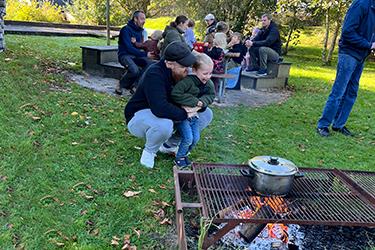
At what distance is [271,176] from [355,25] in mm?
2801

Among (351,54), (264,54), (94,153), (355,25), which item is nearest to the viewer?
(94,153)

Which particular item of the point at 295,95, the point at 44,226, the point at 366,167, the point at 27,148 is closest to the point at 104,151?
the point at 27,148

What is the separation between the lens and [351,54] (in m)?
4.49

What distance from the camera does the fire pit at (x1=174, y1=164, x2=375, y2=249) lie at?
216 centimetres

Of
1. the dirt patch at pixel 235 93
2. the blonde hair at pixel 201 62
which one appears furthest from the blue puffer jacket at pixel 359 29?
the blonde hair at pixel 201 62

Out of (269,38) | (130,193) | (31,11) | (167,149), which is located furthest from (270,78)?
(31,11)

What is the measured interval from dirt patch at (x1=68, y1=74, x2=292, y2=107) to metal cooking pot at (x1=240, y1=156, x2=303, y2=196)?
136 inches

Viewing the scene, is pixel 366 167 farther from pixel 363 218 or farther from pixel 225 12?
pixel 225 12

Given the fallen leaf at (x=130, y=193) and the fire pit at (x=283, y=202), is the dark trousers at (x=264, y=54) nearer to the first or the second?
the fire pit at (x=283, y=202)

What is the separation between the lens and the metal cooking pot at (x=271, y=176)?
2.36 metres

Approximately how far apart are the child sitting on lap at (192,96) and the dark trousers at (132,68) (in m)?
2.52

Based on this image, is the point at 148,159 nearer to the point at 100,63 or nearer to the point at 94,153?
the point at 94,153

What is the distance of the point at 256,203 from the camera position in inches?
92.4

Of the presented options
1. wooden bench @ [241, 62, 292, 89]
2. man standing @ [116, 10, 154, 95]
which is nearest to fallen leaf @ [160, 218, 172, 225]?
man standing @ [116, 10, 154, 95]
